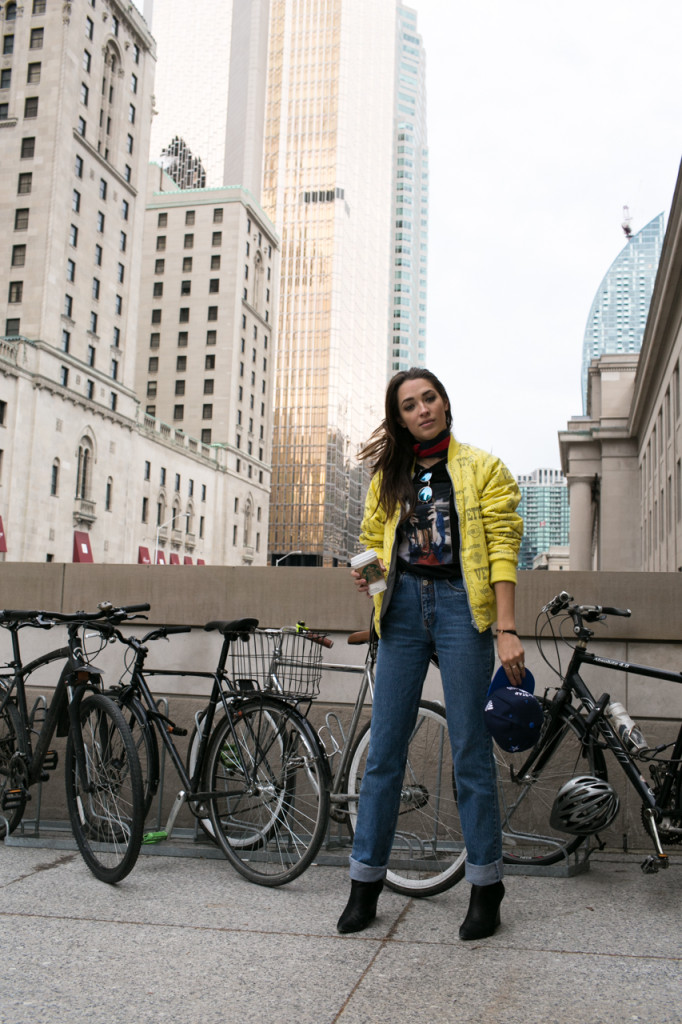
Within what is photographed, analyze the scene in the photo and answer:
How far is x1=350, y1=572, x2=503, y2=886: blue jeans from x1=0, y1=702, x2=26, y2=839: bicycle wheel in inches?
82.6

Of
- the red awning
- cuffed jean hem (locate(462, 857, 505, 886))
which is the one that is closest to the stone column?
the red awning

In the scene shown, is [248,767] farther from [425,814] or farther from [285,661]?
[425,814]

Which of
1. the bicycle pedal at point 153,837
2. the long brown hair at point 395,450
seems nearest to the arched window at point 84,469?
the bicycle pedal at point 153,837

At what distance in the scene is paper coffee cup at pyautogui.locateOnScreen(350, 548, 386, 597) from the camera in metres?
3.75

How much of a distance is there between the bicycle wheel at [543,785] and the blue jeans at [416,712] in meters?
0.79

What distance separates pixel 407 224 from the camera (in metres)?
189

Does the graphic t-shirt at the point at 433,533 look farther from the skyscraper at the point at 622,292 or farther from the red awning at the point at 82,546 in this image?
the skyscraper at the point at 622,292

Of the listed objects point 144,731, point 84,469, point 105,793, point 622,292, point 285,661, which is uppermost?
point 622,292

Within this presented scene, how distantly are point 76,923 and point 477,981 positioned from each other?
61.7 inches

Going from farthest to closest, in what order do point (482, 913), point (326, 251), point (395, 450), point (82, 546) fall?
point (326, 251)
point (82, 546)
point (395, 450)
point (482, 913)

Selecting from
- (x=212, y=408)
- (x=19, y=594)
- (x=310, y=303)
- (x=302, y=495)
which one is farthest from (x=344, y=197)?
(x=19, y=594)

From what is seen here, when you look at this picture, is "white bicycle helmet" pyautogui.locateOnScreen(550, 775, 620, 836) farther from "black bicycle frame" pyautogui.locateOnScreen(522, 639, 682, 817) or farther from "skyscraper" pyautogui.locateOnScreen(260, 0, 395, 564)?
"skyscraper" pyautogui.locateOnScreen(260, 0, 395, 564)

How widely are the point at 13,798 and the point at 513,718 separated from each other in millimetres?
2750

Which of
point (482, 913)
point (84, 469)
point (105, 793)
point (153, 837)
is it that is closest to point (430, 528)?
point (482, 913)
